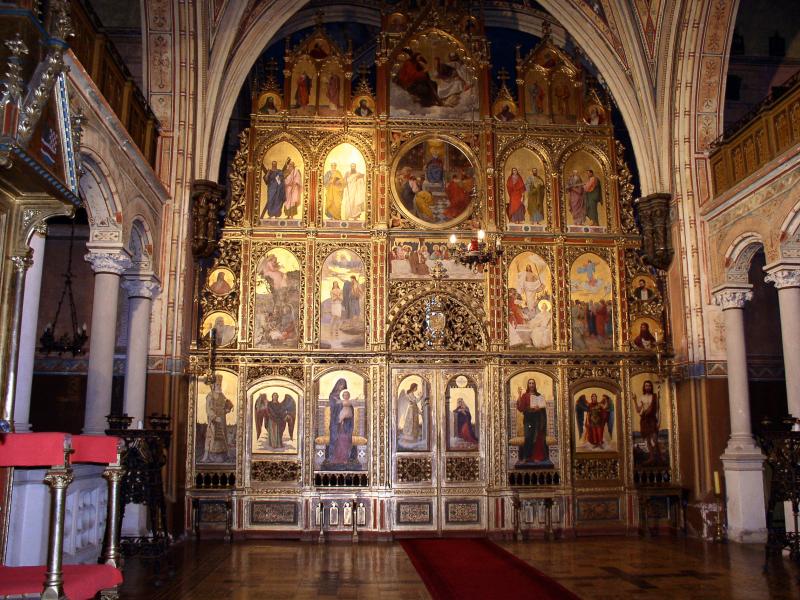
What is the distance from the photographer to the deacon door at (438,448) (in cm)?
1568

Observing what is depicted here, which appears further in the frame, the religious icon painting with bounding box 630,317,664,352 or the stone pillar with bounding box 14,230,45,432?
the religious icon painting with bounding box 630,317,664,352

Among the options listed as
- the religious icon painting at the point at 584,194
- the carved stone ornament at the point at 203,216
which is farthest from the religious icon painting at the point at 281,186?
the religious icon painting at the point at 584,194

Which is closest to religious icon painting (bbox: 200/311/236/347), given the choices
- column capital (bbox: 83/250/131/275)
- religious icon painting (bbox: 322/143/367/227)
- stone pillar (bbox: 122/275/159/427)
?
stone pillar (bbox: 122/275/159/427)

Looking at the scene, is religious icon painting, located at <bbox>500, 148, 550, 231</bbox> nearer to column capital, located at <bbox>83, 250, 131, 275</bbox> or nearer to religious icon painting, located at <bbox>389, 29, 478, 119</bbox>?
religious icon painting, located at <bbox>389, 29, 478, 119</bbox>

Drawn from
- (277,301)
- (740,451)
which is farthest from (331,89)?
(740,451)

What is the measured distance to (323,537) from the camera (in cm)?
1507

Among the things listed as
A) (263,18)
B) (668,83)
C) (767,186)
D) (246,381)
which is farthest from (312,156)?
(767,186)

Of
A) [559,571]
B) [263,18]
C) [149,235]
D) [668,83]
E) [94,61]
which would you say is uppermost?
[263,18]

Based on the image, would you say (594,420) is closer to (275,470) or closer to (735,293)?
(735,293)

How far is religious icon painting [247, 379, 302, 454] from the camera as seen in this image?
15.7 metres

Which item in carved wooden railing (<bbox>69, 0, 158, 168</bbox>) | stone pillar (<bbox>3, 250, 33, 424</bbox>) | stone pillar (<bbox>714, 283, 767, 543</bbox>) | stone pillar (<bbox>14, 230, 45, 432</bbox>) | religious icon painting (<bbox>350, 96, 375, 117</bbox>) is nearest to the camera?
stone pillar (<bbox>3, 250, 33, 424</bbox>)

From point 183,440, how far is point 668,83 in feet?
42.4

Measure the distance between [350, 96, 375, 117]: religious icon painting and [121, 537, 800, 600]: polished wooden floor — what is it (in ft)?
30.9

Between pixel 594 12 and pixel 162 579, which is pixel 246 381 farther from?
pixel 594 12
